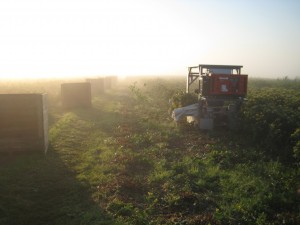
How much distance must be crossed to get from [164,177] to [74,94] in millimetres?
15036

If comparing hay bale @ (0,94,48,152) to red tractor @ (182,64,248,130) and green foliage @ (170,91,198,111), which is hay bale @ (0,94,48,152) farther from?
green foliage @ (170,91,198,111)

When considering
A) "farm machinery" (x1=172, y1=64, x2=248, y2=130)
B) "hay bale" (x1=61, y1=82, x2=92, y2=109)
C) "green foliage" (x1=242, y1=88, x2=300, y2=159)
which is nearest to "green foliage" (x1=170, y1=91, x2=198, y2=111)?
"farm machinery" (x1=172, y1=64, x2=248, y2=130)

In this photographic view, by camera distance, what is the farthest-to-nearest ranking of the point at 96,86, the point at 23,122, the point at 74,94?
the point at 96,86 → the point at 74,94 → the point at 23,122

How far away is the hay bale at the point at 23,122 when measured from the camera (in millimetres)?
10648

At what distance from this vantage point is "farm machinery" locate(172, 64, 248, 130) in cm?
1412

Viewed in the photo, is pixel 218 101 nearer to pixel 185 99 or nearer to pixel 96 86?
pixel 185 99

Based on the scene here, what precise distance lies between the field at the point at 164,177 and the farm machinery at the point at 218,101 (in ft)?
1.97

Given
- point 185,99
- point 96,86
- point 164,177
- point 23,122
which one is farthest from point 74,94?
point 164,177

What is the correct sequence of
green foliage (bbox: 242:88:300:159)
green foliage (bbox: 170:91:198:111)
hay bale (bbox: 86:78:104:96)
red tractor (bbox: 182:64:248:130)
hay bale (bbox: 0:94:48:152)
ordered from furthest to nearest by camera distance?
hay bale (bbox: 86:78:104:96) → green foliage (bbox: 170:91:198:111) → red tractor (bbox: 182:64:248:130) → hay bale (bbox: 0:94:48:152) → green foliage (bbox: 242:88:300:159)

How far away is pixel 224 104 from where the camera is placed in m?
14.7

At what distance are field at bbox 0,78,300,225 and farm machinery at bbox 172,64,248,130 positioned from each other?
0.60m

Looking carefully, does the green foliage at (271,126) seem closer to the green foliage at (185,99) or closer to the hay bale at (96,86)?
the green foliage at (185,99)

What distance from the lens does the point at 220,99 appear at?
48.4 feet

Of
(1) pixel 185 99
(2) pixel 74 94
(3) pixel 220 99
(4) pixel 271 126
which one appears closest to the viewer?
(4) pixel 271 126
